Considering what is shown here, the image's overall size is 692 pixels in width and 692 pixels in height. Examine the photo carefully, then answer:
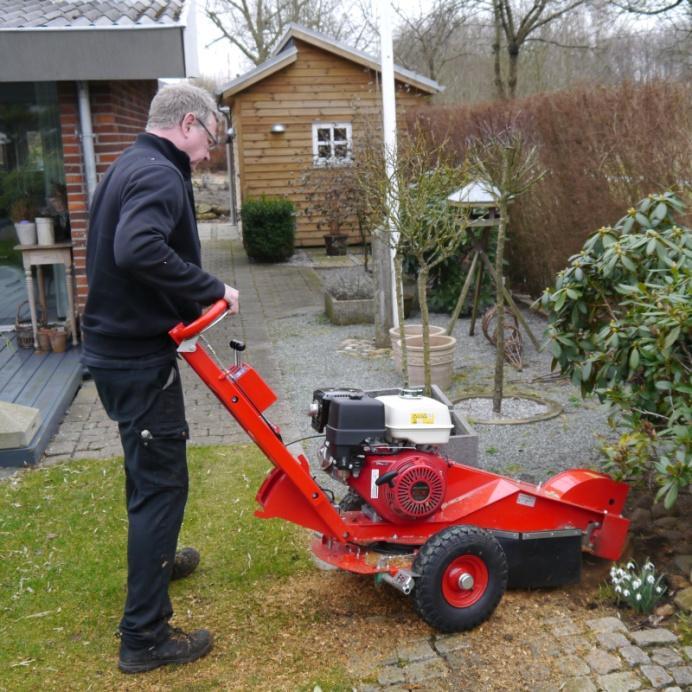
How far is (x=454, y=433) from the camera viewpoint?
4812mm

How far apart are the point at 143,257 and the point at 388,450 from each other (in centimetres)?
126

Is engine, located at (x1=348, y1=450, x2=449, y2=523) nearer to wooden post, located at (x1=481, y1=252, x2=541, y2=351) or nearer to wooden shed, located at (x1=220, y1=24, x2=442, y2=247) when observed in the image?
wooden post, located at (x1=481, y1=252, x2=541, y2=351)

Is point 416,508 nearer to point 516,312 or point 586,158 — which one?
point 516,312

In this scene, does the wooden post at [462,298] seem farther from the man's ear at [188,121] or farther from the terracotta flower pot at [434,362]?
the man's ear at [188,121]

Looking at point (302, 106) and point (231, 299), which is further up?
point (302, 106)

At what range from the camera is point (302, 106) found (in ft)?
54.4

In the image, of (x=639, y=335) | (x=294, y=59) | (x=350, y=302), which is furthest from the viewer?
(x=294, y=59)

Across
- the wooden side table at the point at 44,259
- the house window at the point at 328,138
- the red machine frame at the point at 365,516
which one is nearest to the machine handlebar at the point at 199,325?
the red machine frame at the point at 365,516

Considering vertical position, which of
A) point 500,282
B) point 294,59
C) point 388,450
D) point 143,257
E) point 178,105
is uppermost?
point 294,59

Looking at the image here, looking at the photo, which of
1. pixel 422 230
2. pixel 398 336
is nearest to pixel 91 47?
pixel 422 230

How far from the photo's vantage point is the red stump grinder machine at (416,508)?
3330 mm

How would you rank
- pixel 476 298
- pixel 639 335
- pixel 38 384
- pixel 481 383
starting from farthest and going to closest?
pixel 476 298 → pixel 481 383 → pixel 38 384 → pixel 639 335

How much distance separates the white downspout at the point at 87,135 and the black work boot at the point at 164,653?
16.2ft

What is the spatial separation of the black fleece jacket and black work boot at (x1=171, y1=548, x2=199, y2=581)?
1.16 m
